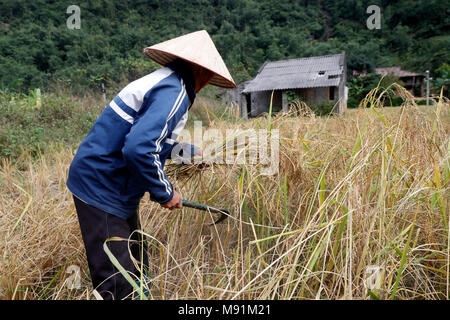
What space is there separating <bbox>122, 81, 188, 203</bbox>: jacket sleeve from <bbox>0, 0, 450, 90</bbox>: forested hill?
11742 millimetres

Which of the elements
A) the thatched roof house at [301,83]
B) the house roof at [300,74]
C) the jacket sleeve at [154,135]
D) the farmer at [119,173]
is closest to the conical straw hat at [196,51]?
the farmer at [119,173]

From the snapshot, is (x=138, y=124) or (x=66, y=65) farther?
(x=66, y=65)

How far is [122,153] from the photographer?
933mm

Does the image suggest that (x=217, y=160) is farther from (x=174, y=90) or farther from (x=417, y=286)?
(x=417, y=286)

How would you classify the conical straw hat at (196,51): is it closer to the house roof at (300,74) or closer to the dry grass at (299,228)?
the dry grass at (299,228)

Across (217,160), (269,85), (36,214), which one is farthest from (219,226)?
(269,85)

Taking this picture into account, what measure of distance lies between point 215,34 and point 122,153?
35530 mm

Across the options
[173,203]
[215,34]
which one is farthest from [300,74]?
[215,34]

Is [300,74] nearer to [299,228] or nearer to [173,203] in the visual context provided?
[299,228]

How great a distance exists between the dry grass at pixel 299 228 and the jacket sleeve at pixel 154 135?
208 millimetres

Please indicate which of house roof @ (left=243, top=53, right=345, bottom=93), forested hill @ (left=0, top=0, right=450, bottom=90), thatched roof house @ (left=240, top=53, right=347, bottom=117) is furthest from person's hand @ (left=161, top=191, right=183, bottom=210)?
forested hill @ (left=0, top=0, right=450, bottom=90)

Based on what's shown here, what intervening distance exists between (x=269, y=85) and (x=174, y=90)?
1230 cm

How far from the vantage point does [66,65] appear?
1903 cm

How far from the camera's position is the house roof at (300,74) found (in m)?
12.1
